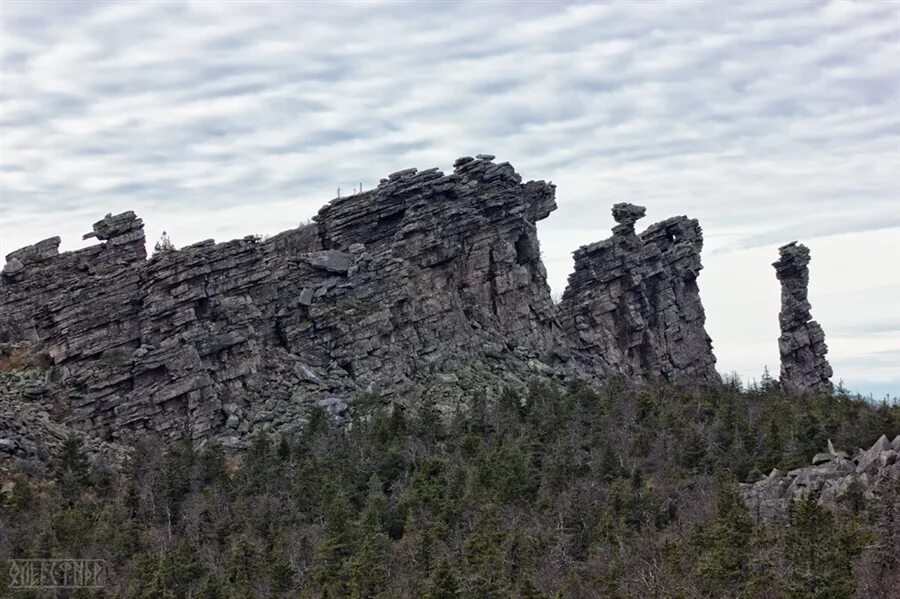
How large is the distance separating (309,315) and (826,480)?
2007 inches

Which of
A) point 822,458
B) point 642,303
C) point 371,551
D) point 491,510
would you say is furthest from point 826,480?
point 642,303

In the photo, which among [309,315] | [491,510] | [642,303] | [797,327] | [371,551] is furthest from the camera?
[797,327]

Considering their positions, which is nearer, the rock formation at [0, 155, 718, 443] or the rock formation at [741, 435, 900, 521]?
the rock formation at [741, 435, 900, 521]

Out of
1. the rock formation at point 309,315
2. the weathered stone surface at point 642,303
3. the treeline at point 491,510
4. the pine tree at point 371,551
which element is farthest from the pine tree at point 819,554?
the weathered stone surface at point 642,303

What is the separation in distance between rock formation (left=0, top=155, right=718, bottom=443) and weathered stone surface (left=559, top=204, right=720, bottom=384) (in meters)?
3.01

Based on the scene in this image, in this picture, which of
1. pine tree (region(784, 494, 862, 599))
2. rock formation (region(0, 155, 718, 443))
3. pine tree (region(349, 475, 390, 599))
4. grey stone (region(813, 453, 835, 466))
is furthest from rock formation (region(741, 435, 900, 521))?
rock formation (region(0, 155, 718, 443))

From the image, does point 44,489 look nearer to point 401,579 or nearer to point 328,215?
point 401,579

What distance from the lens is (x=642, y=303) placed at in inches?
5310

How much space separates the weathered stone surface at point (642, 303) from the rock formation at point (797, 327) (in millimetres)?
8562

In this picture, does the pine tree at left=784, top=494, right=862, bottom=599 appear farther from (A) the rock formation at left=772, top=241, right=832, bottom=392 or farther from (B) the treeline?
(A) the rock formation at left=772, top=241, right=832, bottom=392

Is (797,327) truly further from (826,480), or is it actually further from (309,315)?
(826,480)

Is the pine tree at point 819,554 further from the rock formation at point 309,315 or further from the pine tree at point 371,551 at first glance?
the rock formation at point 309,315

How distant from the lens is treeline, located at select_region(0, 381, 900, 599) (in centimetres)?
5997

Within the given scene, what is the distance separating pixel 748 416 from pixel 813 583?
5072cm
